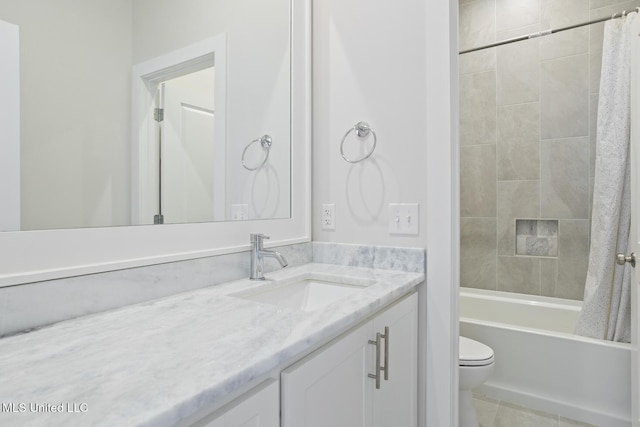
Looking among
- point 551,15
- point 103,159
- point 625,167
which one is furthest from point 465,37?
point 103,159

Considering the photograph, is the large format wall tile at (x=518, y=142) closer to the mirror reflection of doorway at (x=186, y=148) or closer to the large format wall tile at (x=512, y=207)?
the large format wall tile at (x=512, y=207)

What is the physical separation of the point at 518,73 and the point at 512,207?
99cm

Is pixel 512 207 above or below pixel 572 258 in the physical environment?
above

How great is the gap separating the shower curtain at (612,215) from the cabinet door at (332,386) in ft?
5.52

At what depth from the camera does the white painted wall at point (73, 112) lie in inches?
30.0

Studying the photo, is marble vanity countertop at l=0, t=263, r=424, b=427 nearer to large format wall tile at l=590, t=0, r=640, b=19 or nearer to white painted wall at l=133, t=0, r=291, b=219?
white painted wall at l=133, t=0, r=291, b=219

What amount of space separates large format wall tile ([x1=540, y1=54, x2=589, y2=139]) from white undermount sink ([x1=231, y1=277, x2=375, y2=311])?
7.04 ft

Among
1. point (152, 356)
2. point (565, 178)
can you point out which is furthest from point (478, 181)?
point (152, 356)

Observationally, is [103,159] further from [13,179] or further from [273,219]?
[273,219]

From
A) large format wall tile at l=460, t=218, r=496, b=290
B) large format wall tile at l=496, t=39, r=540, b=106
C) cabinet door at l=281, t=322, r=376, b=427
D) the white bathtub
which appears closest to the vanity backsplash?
cabinet door at l=281, t=322, r=376, b=427

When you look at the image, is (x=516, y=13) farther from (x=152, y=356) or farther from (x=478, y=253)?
(x=152, y=356)

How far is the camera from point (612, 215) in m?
1.90

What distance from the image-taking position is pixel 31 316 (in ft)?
2.35

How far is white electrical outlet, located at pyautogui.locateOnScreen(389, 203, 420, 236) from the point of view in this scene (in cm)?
133
